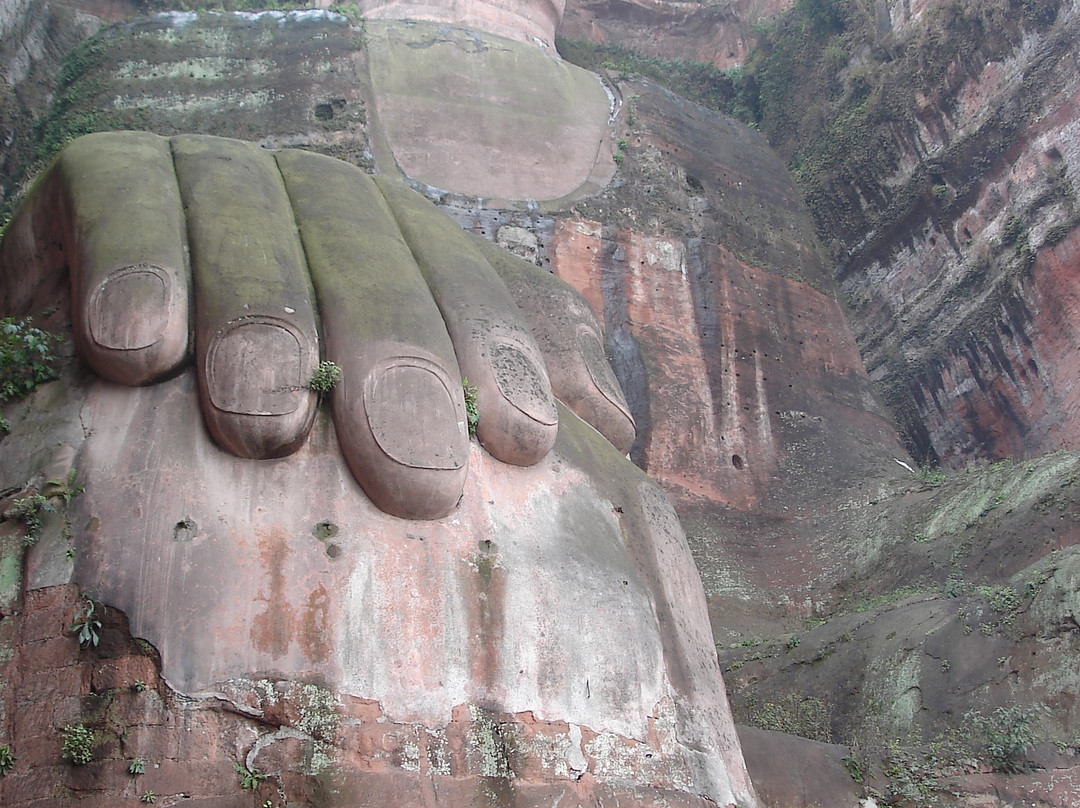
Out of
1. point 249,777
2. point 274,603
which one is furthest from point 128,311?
point 249,777

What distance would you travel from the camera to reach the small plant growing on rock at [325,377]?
4828 millimetres

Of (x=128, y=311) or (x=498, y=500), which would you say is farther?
(x=498, y=500)

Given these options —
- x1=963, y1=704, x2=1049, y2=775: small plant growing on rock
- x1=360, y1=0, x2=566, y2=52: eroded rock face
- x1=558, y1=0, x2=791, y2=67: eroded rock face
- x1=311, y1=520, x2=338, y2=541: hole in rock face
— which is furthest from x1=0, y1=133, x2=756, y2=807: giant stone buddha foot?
x1=558, y1=0, x2=791, y2=67: eroded rock face

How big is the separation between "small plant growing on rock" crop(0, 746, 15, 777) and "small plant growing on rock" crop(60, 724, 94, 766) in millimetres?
193

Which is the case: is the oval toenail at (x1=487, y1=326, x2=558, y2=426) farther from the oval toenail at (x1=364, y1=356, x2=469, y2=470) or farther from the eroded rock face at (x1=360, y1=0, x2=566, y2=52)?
the eroded rock face at (x1=360, y1=0, x2=566, y2=52)

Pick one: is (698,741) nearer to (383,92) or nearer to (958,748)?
(958,748)

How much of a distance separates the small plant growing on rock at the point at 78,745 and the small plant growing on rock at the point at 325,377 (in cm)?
160

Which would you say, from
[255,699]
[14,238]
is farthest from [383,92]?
[255,699]

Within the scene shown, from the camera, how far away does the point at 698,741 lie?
16.4 ft

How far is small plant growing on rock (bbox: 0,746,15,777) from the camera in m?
4.05

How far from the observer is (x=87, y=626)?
166 inches

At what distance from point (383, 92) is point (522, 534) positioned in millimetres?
9468

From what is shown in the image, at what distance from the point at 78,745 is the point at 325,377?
1.72 meters

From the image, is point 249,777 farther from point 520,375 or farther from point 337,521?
point 520,375
